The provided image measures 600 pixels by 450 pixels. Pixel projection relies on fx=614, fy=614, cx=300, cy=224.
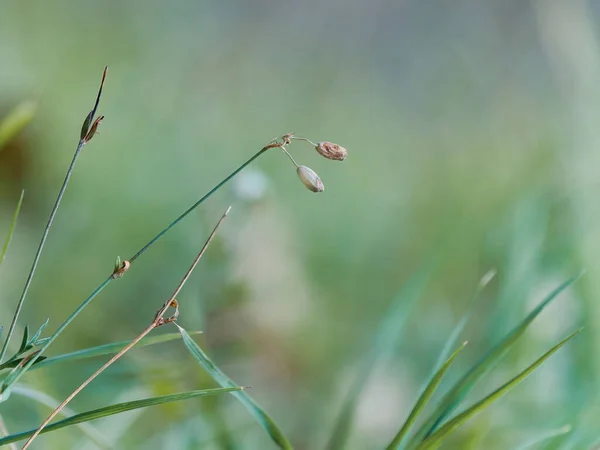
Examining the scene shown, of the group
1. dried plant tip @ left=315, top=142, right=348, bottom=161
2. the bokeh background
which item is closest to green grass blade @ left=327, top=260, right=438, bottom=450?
the bokeh background

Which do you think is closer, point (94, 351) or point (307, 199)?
point (94, 351)

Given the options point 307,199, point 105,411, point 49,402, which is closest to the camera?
point 105,411

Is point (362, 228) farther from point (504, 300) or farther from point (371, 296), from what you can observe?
point (504, 300)

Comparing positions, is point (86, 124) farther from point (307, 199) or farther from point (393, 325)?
point (307, 199)

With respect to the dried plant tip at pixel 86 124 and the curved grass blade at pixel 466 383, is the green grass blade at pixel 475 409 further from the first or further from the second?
the dried plant tip at pixel 86 124

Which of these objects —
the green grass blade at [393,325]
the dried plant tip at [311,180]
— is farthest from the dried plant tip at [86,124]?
the green grass blade at [393,325]

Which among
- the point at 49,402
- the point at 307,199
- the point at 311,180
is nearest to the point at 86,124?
the point at 311,180
